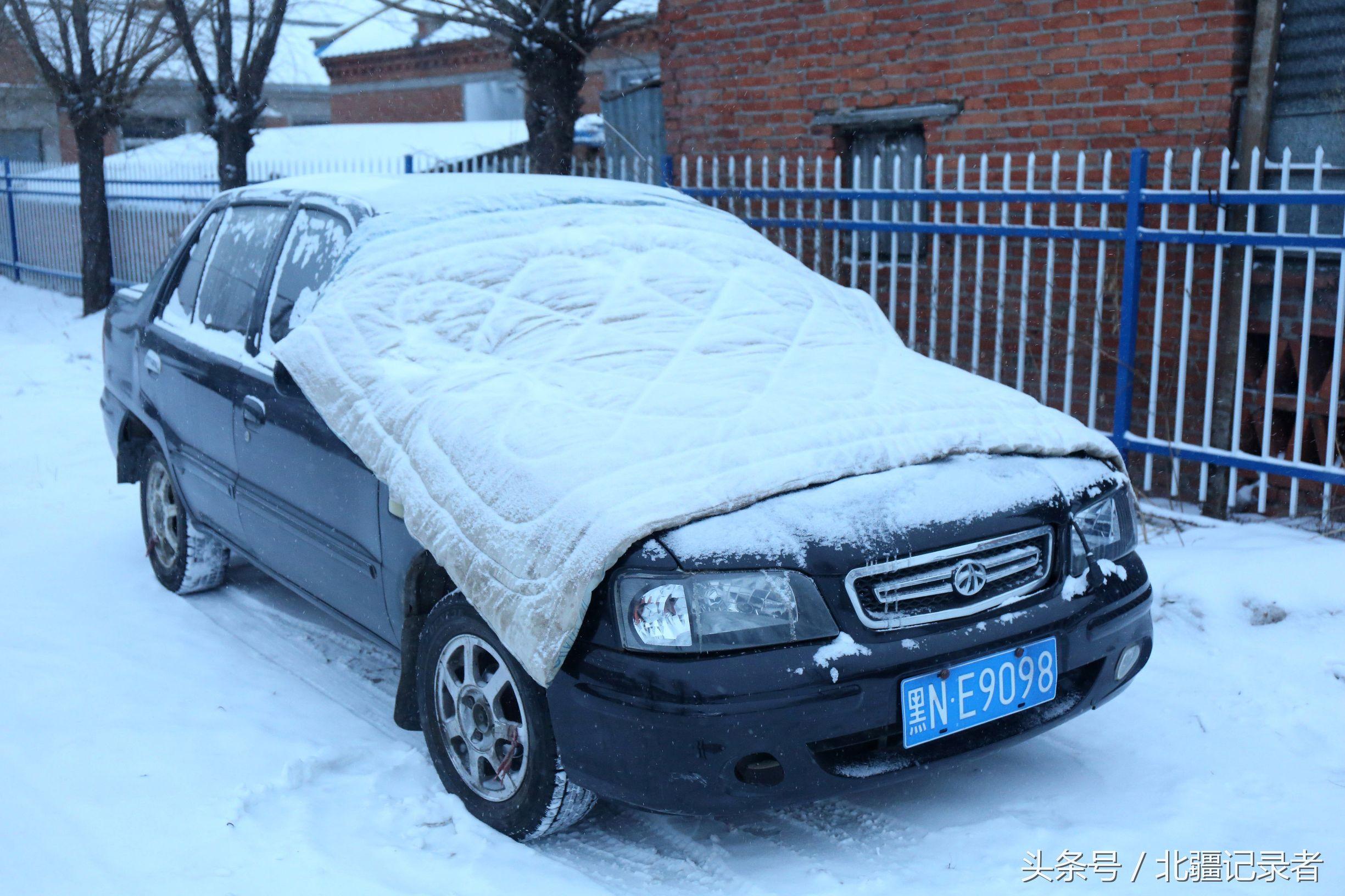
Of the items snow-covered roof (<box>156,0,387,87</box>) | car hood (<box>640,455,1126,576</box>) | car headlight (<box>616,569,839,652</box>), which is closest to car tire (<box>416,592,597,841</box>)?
car headlight (<box>616,569,839,652</box>)

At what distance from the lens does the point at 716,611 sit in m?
2.65

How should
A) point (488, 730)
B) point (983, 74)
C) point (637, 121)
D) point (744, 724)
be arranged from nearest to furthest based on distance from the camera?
point (744, 724), point (488, 730), point (983, 74), point (637, 121)

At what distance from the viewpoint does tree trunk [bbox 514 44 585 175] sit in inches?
352

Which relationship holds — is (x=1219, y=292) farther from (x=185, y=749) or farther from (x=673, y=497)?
(x=185, y=749)

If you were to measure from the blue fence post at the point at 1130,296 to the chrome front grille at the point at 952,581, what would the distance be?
8.98 ft

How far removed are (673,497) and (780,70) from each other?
6283 millimetres

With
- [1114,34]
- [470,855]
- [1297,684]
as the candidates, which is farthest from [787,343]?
[1114,34]

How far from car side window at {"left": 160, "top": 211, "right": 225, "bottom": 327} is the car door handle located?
90 centimetres

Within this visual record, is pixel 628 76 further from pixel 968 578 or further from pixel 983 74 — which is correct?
pixel 968 578

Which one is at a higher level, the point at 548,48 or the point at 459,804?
the point at 548,48

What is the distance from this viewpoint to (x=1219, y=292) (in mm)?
5953

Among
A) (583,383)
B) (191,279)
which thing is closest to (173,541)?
(191,279)

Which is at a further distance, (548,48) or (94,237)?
(94,237)

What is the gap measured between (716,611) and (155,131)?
1260 inches
